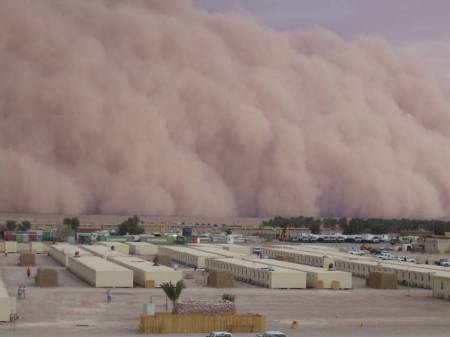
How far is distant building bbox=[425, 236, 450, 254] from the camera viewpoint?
142 ft

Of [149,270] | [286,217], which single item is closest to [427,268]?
[149,270]

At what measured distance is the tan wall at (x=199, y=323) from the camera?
15.3 m

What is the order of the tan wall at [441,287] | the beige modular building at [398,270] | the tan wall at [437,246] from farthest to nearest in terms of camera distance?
the tan wall at [437,246] → the beige modular building at [398,270] → the tan wall at [441,287]

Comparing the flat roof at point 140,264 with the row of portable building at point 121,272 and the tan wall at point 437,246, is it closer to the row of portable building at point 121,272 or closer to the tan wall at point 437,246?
the row of portable building at point 121,272

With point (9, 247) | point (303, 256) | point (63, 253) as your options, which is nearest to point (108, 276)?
point (63, 253)

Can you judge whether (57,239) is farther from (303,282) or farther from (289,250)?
(303,282)

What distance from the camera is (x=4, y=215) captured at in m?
62.8

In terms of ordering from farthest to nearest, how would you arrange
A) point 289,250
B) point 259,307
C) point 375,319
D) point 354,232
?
point 354,232, point 289,250, point 259,307, point 375,319

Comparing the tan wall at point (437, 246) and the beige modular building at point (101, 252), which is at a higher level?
the tan wall at point (437, 246)

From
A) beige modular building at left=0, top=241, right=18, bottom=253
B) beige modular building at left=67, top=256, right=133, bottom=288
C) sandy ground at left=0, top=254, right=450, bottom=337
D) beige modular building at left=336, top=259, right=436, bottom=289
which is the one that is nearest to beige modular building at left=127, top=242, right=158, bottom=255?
beige modular building at left=0, top=241, right=18, bottom=253

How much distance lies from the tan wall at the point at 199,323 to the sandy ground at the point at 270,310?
1.31 ft

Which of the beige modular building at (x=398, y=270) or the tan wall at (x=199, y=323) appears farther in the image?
the beige modular building at (x=398, y=270)

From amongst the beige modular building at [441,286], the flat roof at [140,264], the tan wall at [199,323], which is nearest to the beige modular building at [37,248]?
the flat roof at [140,264]

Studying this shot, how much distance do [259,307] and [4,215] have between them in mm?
46609
